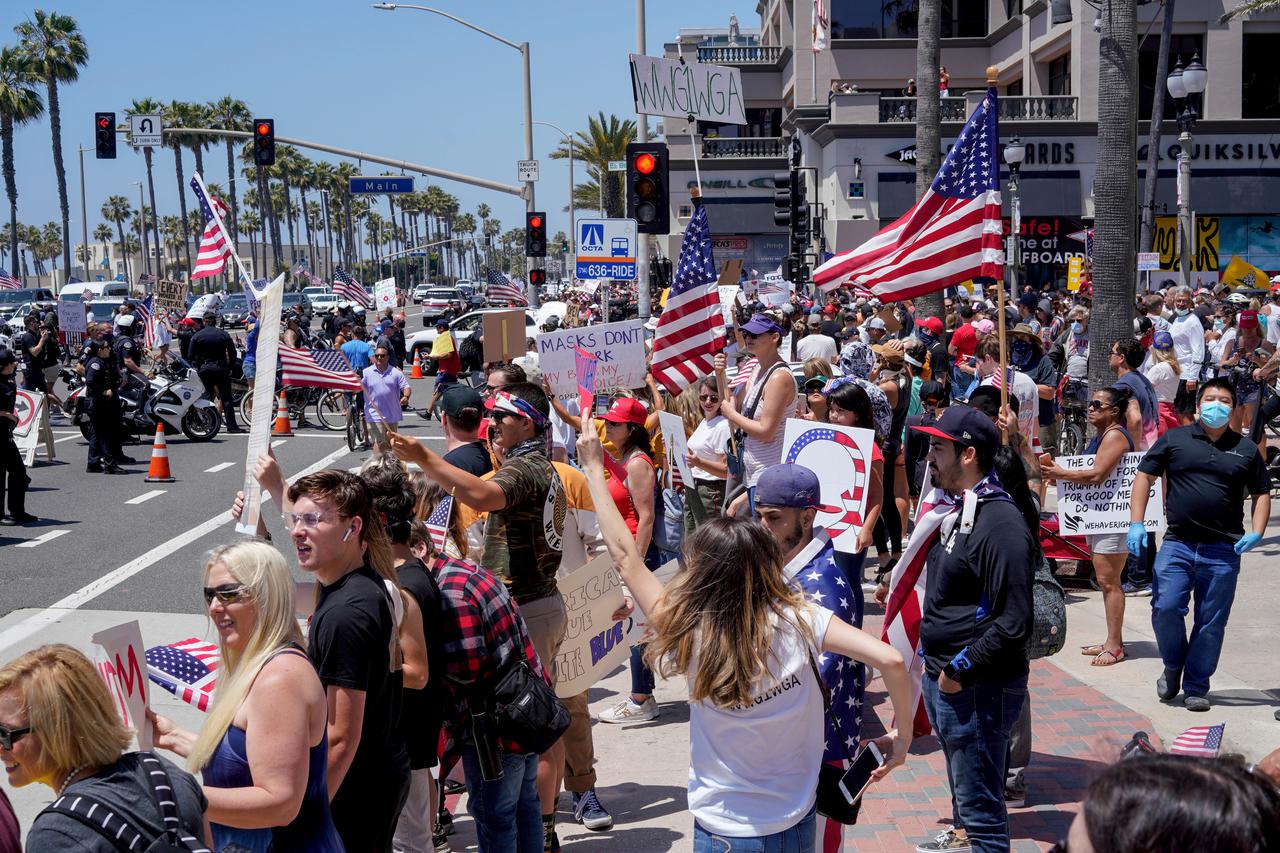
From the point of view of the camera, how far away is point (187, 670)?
4.22m

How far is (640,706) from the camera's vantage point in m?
7.55

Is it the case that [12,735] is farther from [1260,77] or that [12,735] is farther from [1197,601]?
[1260,77]

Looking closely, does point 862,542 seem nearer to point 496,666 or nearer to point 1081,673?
point 1081,673

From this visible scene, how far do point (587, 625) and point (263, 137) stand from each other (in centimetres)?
2208

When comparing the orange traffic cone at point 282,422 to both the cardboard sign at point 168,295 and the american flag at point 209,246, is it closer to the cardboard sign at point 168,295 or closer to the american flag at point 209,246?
the cardboard sign at point 168,295

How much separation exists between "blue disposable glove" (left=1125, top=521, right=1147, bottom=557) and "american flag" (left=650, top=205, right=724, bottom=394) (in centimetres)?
306

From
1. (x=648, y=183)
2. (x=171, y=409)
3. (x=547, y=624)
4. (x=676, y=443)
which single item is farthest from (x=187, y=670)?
(x=171, y=409)

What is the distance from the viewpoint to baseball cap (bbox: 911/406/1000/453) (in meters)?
4.83

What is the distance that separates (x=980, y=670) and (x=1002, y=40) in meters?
53.3

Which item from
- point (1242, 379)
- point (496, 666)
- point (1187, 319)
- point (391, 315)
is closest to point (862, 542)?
point (496, 666)

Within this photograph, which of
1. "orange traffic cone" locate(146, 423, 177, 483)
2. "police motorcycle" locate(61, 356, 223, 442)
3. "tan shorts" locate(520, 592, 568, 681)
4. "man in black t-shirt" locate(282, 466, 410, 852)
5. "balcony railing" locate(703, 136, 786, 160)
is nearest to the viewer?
"man in black t-shirt" locate(282, 466, 410, 852)

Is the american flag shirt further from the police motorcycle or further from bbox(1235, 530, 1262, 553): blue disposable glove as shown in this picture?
the police motorcycle

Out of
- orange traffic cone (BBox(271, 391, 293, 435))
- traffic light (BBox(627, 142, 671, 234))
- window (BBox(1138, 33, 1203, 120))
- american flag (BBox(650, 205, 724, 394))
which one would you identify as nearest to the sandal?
american flag (BBox(650, 205, 724, 394))

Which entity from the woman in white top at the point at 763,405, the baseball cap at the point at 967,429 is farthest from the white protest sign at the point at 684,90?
the baseball cap at the point at 967,429
